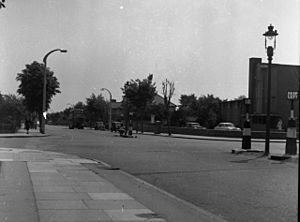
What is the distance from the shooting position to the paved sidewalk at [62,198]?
25.5 ft

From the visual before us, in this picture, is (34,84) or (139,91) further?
(139,91)

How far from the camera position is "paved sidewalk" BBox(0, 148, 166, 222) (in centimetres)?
779

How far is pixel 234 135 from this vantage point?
1980 inches

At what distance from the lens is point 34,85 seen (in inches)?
2148

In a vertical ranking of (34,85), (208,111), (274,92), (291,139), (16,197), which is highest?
(274,92)

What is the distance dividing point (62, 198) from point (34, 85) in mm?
46800

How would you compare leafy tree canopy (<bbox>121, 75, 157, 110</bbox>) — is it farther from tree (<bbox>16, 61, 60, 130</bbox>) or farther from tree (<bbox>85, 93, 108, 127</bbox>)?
tree (<bbox>85, 93, 108, 127</bbox>)

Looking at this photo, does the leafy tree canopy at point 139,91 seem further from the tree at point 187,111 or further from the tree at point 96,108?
the tree at point 96,108

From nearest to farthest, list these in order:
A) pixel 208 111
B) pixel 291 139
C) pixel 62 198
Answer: pixel 62 198 < pixel 291 139 < pixel 208 111

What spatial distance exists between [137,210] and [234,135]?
42.7 meters

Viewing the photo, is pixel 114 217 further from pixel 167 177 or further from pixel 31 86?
pixel 31 86

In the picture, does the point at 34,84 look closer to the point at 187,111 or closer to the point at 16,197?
the point at 187,111

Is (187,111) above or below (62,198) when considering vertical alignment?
above

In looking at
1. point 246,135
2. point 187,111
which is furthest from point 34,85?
point 187,111
